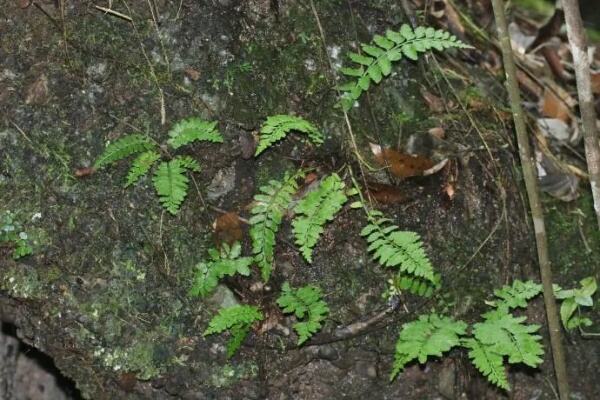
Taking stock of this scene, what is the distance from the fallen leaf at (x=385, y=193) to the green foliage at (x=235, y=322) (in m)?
0.91

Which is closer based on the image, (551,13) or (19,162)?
(19,162)

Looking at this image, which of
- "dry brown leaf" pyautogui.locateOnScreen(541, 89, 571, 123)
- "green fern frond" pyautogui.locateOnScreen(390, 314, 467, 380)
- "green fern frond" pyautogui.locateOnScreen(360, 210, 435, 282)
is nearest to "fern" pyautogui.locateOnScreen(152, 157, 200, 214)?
"green fern frond" pyautogui.locateOnScreen(360, 210, 435, 282)

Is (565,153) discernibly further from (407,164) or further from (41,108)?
(41,108)

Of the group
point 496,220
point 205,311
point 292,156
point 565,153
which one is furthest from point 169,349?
point 565,153

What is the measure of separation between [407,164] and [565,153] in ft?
4.22

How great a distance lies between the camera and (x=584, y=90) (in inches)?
147

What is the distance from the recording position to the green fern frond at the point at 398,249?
344 centimetres

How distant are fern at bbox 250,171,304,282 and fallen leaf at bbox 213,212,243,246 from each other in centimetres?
9

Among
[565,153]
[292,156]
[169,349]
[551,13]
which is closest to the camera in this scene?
[169,349]

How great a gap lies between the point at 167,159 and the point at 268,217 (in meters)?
0.64

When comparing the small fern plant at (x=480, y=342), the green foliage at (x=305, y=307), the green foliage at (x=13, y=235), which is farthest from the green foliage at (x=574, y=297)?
the green foliage at (x=13, y=235)

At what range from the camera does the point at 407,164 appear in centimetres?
394

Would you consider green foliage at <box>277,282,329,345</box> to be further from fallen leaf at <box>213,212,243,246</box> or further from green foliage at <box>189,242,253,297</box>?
fallen leaf at <box>213,212,243,246</box>

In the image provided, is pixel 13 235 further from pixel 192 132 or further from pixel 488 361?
pixel 488 361
